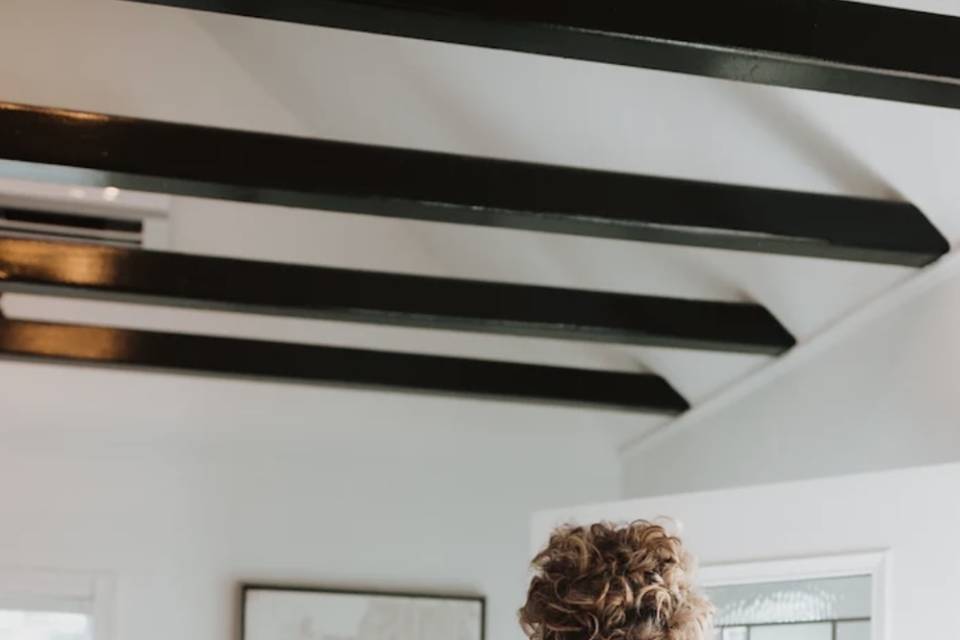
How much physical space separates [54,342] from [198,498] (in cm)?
58

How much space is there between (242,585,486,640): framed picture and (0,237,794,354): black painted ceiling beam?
96 centimetres

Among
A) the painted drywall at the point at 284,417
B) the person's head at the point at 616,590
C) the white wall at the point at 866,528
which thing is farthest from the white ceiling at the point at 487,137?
the person's head at the point at 616,590

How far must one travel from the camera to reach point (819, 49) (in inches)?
61.1

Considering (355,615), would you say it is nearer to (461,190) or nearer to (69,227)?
(69,227)

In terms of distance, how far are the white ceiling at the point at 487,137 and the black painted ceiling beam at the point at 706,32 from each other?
0.18 m

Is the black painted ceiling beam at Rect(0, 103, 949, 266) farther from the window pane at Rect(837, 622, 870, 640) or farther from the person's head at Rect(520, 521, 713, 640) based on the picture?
the person's head at Rect(520, 521, 713, 640)

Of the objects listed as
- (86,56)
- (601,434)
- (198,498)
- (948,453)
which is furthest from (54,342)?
(948,453)

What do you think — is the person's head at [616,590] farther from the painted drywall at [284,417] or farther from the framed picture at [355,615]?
the framed picture at [355,615]

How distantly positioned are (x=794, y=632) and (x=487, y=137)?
1.25 m

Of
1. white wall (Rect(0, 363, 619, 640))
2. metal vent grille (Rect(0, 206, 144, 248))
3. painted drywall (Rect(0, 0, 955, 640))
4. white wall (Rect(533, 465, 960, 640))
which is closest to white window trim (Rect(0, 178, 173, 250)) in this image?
metal vent grille (Rect(0, 206, 144, 248))

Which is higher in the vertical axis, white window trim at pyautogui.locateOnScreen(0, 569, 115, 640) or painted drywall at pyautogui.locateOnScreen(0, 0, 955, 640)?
painted drywall at pyautogui.locateOnScreen(0, 0, 955, 640)

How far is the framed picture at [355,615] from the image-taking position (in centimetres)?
328

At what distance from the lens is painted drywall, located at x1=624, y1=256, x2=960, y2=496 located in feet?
7.13

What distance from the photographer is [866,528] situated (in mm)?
1951
